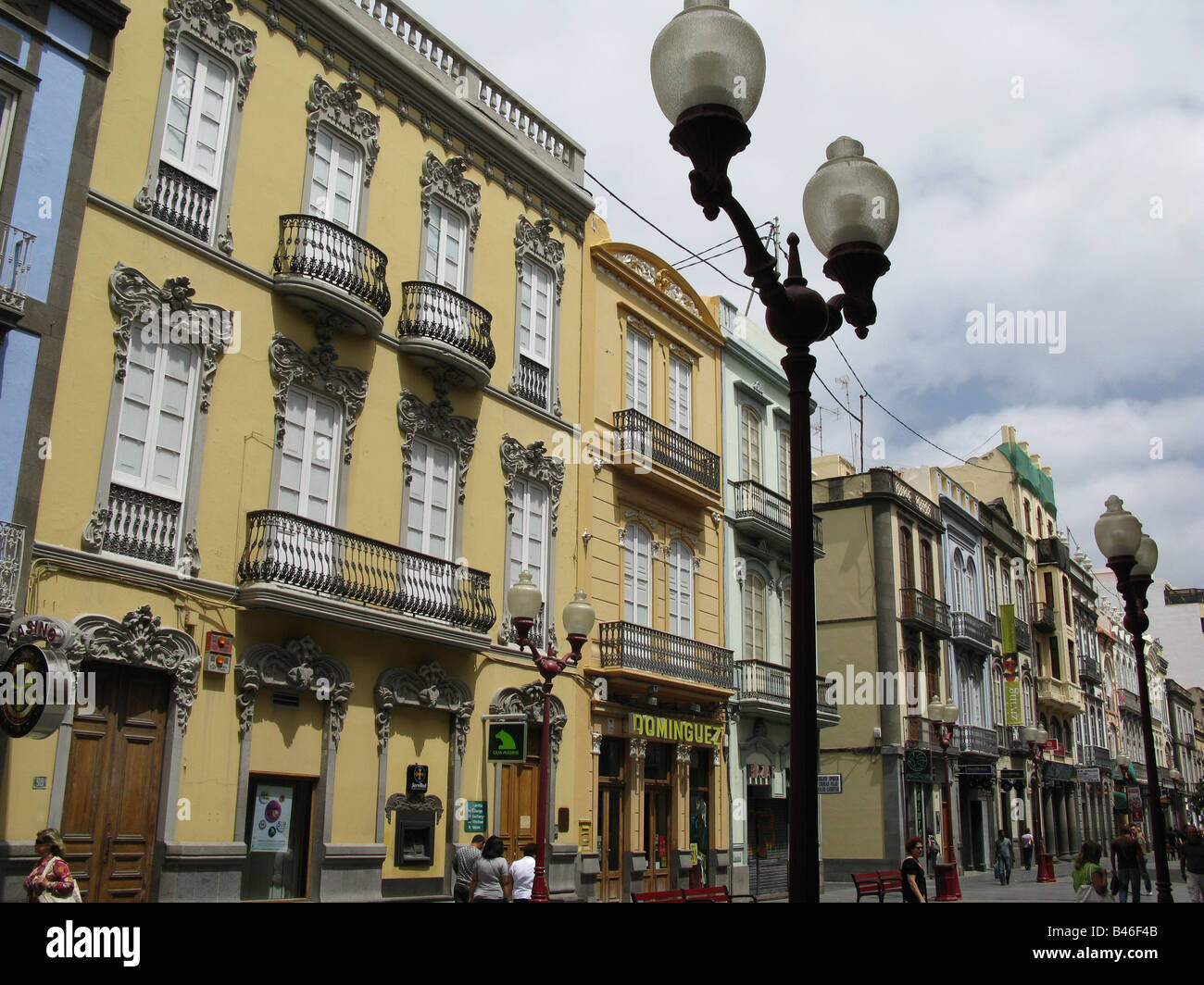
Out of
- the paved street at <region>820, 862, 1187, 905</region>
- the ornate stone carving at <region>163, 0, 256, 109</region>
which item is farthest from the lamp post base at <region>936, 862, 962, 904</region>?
the ornate stone carving at <region>163, 0, 256, 109</region>

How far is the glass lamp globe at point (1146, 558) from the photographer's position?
42.4ft

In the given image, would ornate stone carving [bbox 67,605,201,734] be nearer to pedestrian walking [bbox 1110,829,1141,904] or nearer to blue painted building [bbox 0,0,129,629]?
blue painted building [bbox 0,0,129,629]

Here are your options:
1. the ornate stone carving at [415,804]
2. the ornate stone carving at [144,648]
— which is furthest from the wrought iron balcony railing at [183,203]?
the ornate stone carving at [415,804]

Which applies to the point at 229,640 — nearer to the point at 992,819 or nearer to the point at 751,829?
the point at 751,829

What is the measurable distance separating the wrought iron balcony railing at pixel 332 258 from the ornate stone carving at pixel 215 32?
1.93 meters

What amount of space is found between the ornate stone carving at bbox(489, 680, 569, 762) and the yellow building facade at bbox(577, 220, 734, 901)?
106 centimetres

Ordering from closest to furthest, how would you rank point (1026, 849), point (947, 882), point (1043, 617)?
point (947, 882) → point (1026, 849) → point (1043, 617)

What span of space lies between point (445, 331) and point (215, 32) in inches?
213

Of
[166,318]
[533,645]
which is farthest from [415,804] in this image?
[166,318]

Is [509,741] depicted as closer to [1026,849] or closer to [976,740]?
[976,740]

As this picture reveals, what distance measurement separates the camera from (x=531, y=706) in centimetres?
1822

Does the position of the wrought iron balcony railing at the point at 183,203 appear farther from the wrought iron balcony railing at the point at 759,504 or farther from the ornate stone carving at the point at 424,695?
the wrought iron balcony railing at the point at 759,504
